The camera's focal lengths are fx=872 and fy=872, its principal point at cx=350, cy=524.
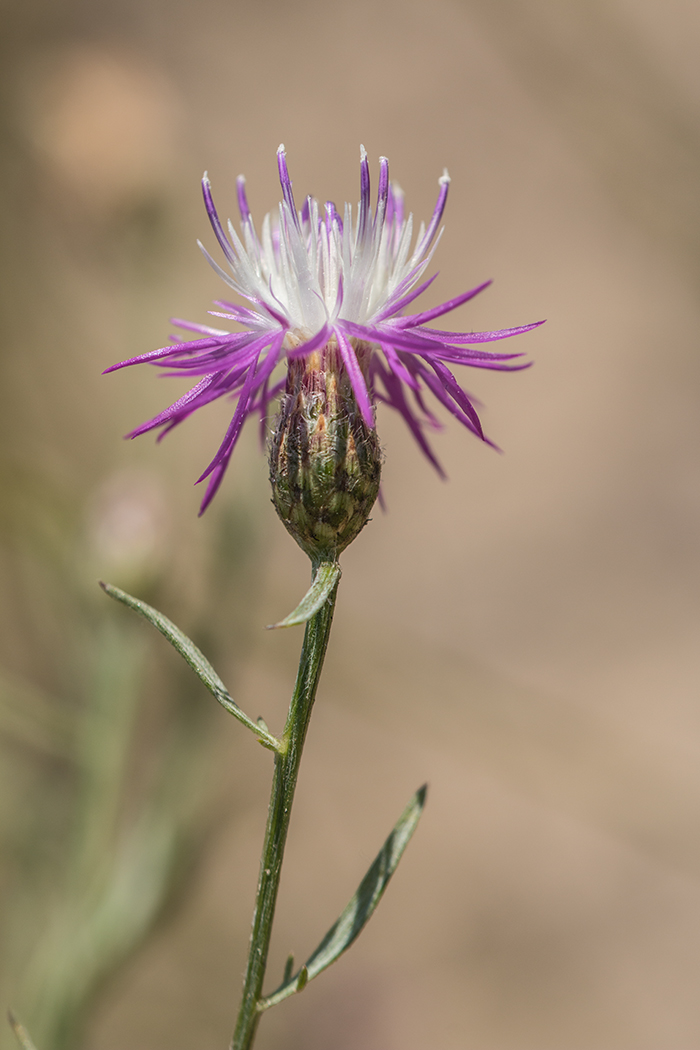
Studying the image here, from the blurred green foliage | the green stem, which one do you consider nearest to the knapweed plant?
the green stem

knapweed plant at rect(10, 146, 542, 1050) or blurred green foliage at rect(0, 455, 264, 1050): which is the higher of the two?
knapweed plant at rect(10, 146, 542, 1050)

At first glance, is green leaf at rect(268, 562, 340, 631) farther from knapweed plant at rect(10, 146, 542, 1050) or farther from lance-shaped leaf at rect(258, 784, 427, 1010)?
lance-shaped leaf at rect(258, 784, 427, 1010)

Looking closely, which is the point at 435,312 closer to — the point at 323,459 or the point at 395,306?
the point at 395,306

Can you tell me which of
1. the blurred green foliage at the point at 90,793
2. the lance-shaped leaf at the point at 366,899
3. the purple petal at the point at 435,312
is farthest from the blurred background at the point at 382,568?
the purple petal at the point at 435,312

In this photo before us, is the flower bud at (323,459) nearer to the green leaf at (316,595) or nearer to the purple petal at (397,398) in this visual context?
the green leaf at (316,595)

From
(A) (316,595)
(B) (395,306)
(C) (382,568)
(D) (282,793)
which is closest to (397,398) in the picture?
(B) (395,306)

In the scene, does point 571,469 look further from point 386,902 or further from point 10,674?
point 10,674

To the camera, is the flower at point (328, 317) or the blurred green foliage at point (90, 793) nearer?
the flower at point (328, 317)
